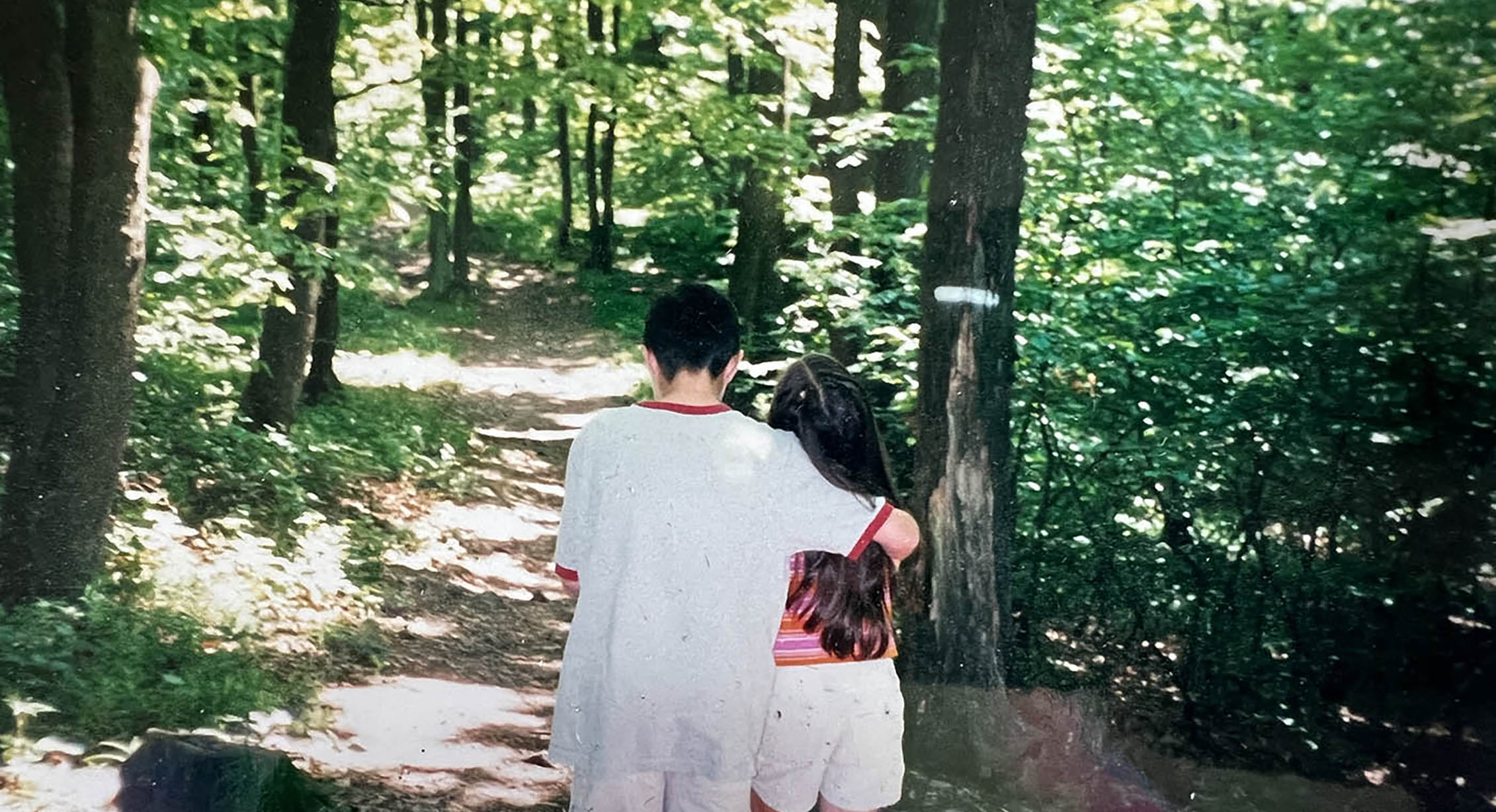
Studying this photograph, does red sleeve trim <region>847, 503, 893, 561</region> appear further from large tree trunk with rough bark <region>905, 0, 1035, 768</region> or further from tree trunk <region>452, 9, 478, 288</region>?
tree trunk <region>452, 9, 478, 288</region>

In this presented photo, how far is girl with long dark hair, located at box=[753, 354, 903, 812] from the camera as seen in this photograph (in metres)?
2.26

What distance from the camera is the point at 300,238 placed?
3.98 m

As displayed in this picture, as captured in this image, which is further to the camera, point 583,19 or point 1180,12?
point 583,19

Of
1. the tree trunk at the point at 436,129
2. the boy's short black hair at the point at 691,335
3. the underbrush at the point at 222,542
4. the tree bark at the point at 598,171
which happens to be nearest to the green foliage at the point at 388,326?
the underbrush at the point at 222,542

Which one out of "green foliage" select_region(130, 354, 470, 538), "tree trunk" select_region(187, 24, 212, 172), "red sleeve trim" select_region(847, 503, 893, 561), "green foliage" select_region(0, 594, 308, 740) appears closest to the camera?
"red sleeve trim" select_region(847, 503, 893, 561)

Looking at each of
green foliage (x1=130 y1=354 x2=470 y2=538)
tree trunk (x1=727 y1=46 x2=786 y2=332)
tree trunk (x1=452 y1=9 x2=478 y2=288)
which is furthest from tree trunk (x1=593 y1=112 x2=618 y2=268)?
green foliage (x1=130 y1=354 x2=470 y2=538)

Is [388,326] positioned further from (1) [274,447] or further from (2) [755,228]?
(2) [755,228]

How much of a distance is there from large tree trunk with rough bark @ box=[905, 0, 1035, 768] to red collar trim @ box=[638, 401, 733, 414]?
169 cm

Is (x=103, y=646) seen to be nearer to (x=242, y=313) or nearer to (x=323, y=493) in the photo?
(x=323, y=493)

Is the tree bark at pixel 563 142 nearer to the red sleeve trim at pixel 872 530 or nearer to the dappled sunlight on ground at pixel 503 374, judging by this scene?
the dappled sunlight on ground at pixel 503 374

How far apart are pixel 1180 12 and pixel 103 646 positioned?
4120 millimetres

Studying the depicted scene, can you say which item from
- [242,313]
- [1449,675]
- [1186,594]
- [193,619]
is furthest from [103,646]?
[1449,675]

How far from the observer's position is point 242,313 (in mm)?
4039

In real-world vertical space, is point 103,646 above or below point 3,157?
below
